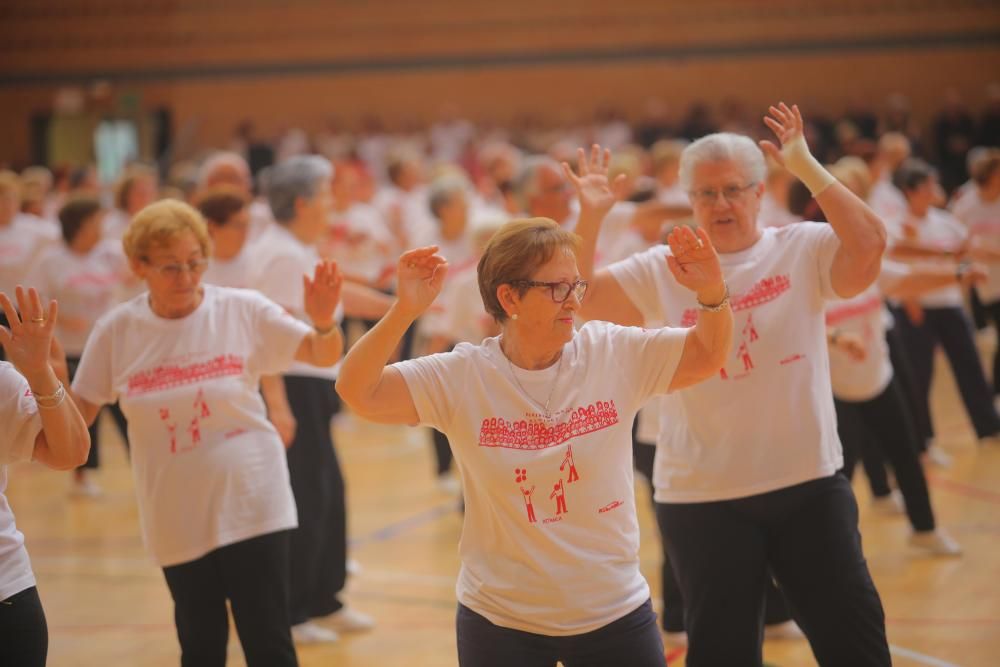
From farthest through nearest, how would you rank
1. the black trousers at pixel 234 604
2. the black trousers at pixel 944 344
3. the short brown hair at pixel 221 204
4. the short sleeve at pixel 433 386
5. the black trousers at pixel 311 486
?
the black trousers at pixel 944 344 < the black trousers at pixel 311 486 < the short brown hair at pixel 221 204 < the black trousers at pixel 234 604 < the short sleeve at pixel 433 386

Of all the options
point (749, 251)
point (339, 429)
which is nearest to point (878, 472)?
point (749, 251)

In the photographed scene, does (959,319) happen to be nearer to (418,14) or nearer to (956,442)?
(956,442)

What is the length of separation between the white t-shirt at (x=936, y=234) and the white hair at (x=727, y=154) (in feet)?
15.4

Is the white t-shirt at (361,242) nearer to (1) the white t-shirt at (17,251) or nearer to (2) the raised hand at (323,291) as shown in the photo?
(1) the white t-shirt at (17,251)

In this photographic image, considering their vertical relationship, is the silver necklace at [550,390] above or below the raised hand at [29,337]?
below

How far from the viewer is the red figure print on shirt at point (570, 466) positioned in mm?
2916

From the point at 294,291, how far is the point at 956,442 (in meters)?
5.99

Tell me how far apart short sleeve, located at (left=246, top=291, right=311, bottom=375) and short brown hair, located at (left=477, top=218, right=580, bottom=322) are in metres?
1.22

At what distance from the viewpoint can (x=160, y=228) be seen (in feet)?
12.6

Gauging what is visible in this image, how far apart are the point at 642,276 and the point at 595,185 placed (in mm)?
334

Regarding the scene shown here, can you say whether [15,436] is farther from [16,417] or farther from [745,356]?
[745,356]

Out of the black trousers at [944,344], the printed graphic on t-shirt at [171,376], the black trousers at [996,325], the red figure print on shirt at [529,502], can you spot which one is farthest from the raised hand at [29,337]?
the black trousers at [996,325]

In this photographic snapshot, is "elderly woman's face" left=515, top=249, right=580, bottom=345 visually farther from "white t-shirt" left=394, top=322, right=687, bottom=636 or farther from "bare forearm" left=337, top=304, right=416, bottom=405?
"bare forearm" left=337, top=304, right=416, bottom=405

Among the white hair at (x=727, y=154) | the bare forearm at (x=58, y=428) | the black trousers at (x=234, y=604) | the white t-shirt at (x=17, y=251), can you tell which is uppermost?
the white t-shirt at (x=17, y=251)
